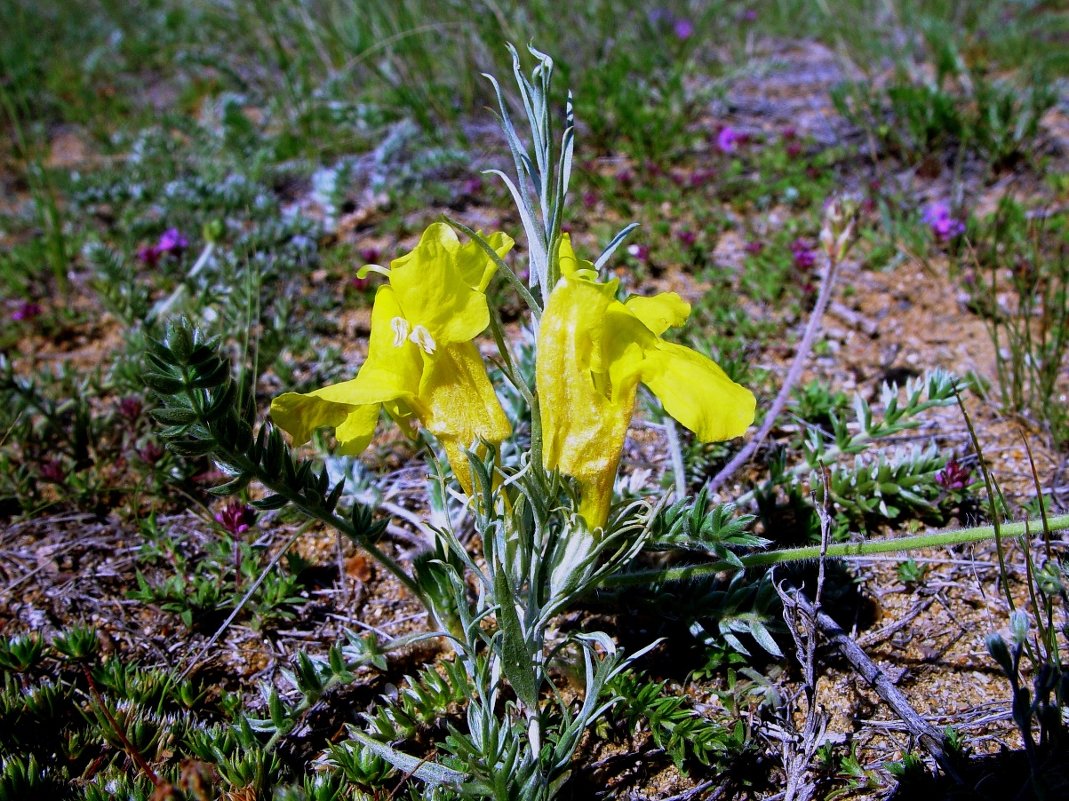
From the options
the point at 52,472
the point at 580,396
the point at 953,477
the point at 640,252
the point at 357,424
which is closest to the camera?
the point at 580,396

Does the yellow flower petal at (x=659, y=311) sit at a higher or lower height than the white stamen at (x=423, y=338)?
lower

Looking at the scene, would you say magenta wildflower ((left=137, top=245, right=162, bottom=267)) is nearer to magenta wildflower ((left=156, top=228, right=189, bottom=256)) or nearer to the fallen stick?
magenta wildflower ((left=156, top=228, right=189, bottom=256))

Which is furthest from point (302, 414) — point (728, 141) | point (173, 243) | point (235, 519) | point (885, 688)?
point (728, 141)

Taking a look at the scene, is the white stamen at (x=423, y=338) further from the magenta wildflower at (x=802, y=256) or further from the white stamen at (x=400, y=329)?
the magenta wildflower at (x=802, y=256)

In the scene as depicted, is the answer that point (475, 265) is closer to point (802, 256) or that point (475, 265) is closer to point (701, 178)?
point (802, 256)

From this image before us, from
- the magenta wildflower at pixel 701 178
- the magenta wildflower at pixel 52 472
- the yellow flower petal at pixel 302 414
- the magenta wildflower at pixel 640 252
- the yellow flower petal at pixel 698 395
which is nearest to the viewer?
the yellow flower petal at pixel 698 395

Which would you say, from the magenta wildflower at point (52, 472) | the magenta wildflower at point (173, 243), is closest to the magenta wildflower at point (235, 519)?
the magenta wildflower at point (52, 472)

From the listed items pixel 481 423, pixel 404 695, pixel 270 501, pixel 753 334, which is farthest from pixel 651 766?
pixel 753 334
